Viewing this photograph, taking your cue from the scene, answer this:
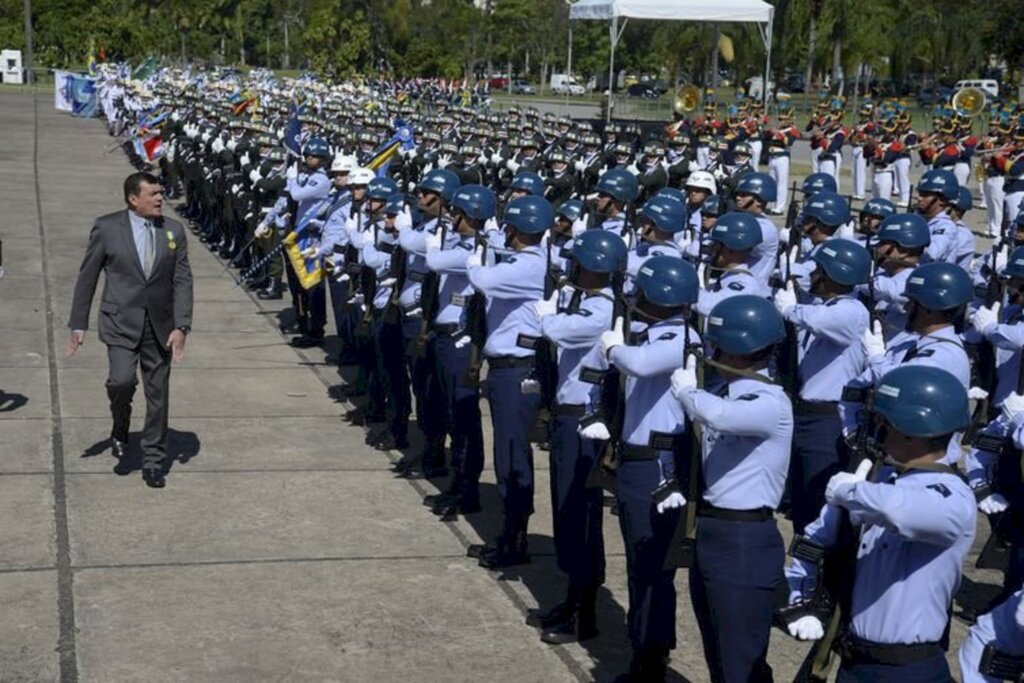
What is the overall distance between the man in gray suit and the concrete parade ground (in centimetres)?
56

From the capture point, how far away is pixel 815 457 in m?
8.34

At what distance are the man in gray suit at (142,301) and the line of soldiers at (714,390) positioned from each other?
1603 millimetres

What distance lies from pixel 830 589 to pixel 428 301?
16.9 ft

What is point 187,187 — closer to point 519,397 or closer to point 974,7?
point 519,397

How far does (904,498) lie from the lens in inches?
179

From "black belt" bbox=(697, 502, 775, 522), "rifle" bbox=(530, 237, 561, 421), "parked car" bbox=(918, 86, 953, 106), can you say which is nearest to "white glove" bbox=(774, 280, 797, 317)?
"rifle" bbox=(530, 237, 561, 421)

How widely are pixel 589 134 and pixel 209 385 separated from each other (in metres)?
13.6

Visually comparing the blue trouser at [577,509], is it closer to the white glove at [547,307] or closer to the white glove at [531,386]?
the white glove at [531,386]

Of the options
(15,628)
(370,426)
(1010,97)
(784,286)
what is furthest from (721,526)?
(1010,97)

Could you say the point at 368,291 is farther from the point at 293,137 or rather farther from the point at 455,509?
the point at 293,137

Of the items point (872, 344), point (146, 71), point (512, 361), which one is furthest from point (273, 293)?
point (146, 71)

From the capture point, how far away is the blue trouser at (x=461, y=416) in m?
9.15

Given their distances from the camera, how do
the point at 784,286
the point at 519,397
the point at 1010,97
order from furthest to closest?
the point at 1010,97
the point at 784,286
the point at 519,397

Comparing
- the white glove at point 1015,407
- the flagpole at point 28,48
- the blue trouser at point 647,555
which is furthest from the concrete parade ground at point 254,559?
the flagpole at point 28,48
